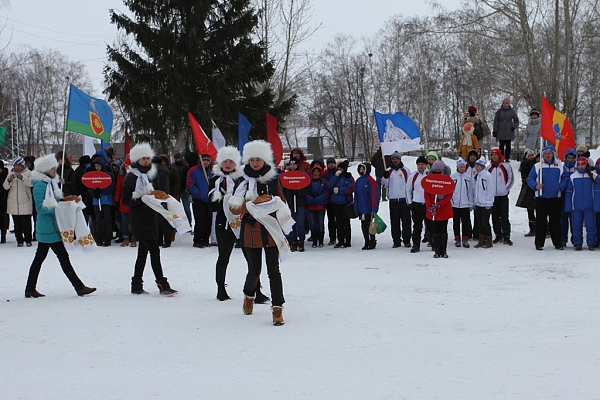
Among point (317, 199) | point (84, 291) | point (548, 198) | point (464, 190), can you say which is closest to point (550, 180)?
point (548, 198)

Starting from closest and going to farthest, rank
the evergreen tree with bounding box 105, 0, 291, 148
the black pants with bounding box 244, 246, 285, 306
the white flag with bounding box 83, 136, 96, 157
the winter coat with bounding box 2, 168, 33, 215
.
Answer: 1. the black pants with bounding box 244, 246, 285, 306
2. the winter coat with bounding box 2, 168, 33, 215
3. the white flag with bounding box 83, 136, 96, 157
4. the evergreen tree with bounding box 105, 0, 291, 148

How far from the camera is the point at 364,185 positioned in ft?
47.8

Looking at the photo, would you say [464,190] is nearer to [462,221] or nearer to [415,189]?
[462,221]

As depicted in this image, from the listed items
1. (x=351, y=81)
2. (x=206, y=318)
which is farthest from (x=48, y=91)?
(x=206, y=318)

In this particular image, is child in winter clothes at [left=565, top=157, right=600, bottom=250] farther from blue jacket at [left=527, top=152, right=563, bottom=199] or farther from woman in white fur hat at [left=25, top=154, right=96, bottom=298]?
woman in white fur hat at [left=25, top=154, right=96, bottom=298]

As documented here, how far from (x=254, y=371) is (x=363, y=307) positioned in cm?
280

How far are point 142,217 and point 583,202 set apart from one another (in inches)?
334

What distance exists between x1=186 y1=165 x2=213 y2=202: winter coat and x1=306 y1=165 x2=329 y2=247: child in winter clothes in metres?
2.34

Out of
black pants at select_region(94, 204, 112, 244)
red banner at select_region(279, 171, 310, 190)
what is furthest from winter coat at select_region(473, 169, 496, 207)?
black pants at select_region(94, 204, 112, 244)

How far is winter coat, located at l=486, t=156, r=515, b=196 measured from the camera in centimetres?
1429

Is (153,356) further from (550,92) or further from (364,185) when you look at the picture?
(550,92)

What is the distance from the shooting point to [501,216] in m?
14.3

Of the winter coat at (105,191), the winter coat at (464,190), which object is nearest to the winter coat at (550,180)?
the winter coat at (464,190)

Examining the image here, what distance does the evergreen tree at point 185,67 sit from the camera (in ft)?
85.8
